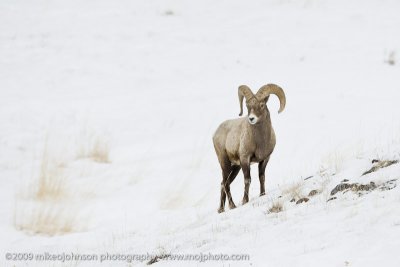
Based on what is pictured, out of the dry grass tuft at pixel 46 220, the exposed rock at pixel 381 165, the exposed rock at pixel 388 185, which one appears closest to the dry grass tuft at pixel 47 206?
the dry grass tuft at pixel 46 220

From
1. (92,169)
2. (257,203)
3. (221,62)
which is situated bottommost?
(92,169)

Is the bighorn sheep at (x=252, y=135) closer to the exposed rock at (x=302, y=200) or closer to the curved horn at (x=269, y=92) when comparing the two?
the curved horn at (x=269, y=92)

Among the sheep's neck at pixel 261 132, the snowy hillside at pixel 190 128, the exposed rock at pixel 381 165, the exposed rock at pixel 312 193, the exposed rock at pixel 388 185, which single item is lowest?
the snowy hillside at pixel 190 128

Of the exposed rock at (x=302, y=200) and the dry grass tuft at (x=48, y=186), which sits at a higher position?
the exposed rock at (x=302, y=200)

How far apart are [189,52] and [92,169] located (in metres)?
6.44

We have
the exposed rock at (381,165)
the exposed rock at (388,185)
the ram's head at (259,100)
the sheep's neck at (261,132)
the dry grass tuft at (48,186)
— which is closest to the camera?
the exposed rock at (388,185)

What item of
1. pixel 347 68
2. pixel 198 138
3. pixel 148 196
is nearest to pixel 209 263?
pixel 148 196

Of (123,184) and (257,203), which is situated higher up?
(257,203)

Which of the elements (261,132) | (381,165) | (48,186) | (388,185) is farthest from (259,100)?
(48,186)

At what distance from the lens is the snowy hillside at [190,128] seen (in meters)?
5.30

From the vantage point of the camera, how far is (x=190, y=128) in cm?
1306

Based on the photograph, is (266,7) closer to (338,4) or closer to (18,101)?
(338,4)

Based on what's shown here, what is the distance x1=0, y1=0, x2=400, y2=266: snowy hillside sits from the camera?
5.30 metres

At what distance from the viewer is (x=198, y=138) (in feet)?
41.1
